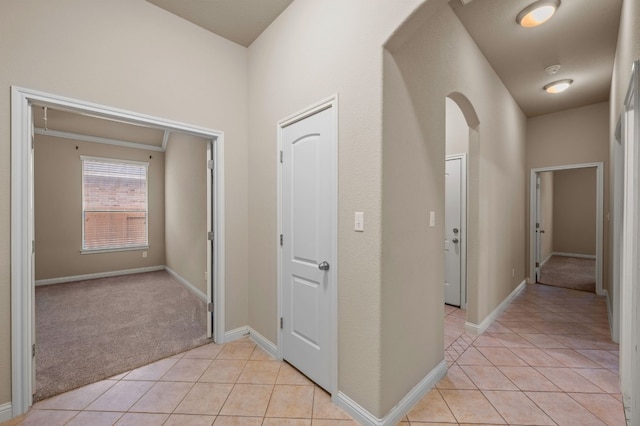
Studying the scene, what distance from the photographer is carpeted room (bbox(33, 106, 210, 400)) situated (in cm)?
273

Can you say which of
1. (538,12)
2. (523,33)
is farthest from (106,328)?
(523,33)

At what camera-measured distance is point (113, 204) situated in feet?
18.0

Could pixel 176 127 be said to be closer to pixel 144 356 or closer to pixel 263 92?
pixel 263 92

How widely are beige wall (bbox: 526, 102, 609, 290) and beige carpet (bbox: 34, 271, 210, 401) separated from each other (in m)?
5.64

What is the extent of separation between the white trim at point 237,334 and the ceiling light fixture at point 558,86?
4946 mm

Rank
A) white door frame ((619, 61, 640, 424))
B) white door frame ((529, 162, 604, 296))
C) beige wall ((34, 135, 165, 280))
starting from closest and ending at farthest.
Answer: white door frame ((619, 61, 640, 424)) → white door frame ((529, 162, 604, 296)) → beige wall ((34, 135, 165, 280))

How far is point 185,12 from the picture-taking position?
2.39 m

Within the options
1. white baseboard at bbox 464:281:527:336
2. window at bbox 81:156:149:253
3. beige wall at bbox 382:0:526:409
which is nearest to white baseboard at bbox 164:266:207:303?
window at bbox 81:156:149:253

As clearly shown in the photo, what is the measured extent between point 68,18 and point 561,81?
5262 millimetres

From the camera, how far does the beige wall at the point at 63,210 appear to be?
4.78 m

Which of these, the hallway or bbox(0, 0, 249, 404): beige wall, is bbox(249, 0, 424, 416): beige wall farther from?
bbox(0, 0, 249, 404): beige wall

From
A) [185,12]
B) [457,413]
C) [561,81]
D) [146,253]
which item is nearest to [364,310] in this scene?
[457,413]

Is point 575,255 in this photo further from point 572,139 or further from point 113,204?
point 113,204

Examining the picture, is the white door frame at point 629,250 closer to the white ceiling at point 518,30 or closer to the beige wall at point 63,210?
the white ceiling at point 518,30
